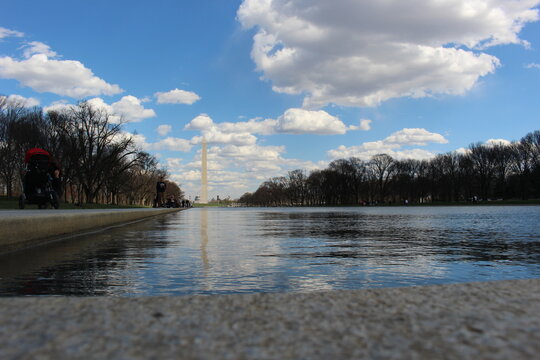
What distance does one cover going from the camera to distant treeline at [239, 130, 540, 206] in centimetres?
9300

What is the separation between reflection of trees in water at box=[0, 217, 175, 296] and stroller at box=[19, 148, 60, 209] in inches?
525

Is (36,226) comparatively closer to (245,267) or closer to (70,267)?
(70,267)

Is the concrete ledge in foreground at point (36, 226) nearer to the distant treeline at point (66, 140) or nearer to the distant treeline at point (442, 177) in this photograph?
the distant treeline at point (66, 140)

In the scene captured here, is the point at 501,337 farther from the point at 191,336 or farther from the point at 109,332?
the point at 109,332

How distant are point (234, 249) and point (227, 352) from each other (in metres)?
6.86

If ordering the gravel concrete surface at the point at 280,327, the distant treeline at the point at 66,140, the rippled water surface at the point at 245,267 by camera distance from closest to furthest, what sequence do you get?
the gravel concrete surface at the point at 280,327, the rippled water surface at the point at 245,267, the distant treeline at the point at 66,140

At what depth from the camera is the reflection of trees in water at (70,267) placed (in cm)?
463

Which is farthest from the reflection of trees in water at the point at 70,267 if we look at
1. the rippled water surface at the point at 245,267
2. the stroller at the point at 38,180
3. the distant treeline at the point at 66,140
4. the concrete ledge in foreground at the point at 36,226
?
the distant treeline at the point at 66,140

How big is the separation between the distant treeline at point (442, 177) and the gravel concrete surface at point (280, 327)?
98.2 metres

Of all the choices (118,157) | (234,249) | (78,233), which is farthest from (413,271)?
(118,157)

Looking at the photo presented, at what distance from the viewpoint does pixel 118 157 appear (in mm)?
61000

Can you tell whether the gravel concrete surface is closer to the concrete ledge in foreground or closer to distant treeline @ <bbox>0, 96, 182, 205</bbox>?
the concrete ledge in foreground

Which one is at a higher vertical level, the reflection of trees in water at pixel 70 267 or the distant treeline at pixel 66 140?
the distant treeline at pixel 66 140

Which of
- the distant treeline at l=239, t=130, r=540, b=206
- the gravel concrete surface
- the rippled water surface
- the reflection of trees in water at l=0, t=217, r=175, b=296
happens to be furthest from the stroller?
the distant treeline at l=239, t=130, r=540, b=206
